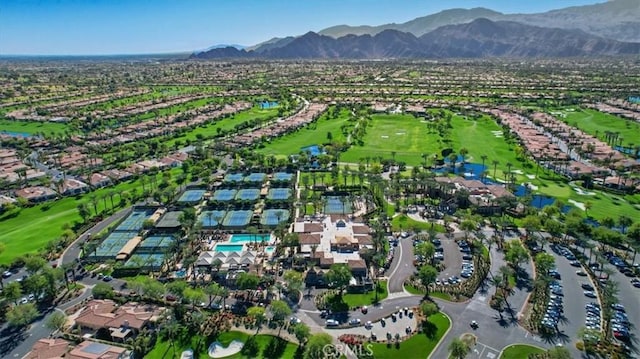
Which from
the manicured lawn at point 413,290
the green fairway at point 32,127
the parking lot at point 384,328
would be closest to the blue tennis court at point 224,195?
the manicured lawn at point 413,290

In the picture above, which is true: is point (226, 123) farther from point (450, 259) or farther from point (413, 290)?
point (413, 290)

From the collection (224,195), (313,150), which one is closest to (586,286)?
(224,195)

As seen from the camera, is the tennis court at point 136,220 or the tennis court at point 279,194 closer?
the tennis court at point 136,220

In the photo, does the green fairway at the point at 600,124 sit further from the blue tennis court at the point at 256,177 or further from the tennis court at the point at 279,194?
the blue tennis court at the point at 256,177

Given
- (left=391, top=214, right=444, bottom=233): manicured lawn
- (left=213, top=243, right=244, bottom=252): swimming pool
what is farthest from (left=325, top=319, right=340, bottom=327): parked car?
(left=391, top=214, right=444, bottom=233): manicured lawn

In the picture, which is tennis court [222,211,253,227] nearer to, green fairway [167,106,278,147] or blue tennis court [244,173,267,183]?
blue tennis court [244,173,267,183]

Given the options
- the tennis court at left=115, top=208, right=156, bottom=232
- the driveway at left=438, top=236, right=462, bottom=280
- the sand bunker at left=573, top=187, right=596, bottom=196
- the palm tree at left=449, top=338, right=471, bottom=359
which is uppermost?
the palm tree at left=449, top=338, right=471, bottom=359

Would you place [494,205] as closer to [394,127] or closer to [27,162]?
[394,127]
